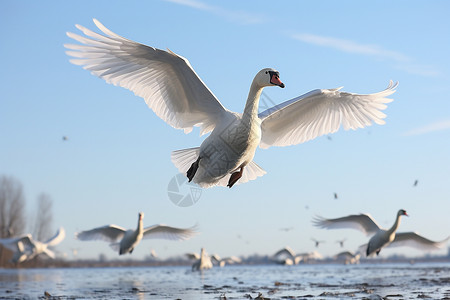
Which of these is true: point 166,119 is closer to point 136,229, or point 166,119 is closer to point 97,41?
point 97,41

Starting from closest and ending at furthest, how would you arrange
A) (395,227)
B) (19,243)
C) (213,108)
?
(213,108)
(395,227)
(19,243)

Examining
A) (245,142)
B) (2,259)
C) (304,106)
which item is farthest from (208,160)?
(2,259)

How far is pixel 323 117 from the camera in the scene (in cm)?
1265

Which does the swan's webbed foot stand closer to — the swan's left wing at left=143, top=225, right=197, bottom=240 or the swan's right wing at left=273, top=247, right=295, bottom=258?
the swan's left wing at left=143, top=225, right=197, bottom=240

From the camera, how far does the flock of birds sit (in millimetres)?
9875

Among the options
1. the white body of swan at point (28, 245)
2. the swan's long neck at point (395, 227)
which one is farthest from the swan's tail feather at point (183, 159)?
the white body of swan at point (28, 245)

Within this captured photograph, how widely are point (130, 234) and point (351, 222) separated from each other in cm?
964

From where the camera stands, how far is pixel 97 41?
386 inches

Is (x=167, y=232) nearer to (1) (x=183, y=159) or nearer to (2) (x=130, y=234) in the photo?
(2) (x=130, y=234)

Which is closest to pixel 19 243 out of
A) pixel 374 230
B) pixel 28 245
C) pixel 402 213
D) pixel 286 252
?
pixel 28 245

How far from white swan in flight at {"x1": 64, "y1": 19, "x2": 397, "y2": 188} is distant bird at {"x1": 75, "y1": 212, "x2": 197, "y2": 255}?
11987 mm

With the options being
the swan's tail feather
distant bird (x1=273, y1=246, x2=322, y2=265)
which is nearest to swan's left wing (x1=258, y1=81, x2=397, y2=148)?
the swan's tail feather

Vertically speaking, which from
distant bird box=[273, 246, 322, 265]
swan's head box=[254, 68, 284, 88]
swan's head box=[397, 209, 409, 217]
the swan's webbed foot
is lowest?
distant bird box=[273, 246, 322, 265]

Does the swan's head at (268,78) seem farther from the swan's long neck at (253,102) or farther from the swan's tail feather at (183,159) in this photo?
the swan's tail feather at (183,159)
